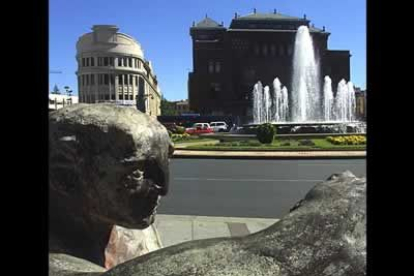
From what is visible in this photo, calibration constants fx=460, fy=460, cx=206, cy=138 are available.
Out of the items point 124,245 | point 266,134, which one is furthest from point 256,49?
point 124,245

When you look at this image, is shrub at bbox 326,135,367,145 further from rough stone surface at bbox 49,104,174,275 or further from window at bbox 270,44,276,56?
window at bbox 270,44,276,56

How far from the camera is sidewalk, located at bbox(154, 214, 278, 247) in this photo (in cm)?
634

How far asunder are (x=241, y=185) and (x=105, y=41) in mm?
102361

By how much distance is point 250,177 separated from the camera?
46.0 ft

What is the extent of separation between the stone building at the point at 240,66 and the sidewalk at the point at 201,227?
260ft

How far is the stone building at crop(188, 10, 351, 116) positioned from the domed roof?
2728 centimetres

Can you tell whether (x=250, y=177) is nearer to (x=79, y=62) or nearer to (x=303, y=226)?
(x=303, y=226)

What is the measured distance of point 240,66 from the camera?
8800 cm

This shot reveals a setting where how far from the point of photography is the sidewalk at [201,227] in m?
6.34

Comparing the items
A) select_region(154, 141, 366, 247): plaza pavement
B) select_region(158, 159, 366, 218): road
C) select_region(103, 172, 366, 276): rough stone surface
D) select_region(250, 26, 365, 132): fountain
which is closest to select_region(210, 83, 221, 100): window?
select_region(250, 26, 365, 132): fountain

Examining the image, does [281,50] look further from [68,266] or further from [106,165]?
[68,266]

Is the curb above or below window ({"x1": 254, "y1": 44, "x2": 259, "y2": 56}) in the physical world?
below

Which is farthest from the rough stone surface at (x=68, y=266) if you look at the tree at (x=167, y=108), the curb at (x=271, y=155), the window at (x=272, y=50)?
the tree at (x=167, y=108)
